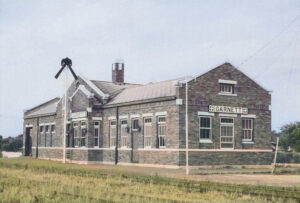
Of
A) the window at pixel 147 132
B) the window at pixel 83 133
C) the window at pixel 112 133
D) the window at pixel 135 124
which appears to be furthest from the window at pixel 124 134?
the window at pixel 83 133

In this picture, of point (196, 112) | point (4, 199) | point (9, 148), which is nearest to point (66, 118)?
point (196, 112)

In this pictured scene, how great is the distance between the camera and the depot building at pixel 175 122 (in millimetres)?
29109

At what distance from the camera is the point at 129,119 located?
33.3 meters

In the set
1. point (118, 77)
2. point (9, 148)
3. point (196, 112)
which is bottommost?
point (9, 148)

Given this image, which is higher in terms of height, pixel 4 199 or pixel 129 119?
pixel 129 119

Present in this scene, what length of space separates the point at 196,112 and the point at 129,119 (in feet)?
19.6

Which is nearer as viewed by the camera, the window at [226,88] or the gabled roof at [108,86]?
the window at [226,88]

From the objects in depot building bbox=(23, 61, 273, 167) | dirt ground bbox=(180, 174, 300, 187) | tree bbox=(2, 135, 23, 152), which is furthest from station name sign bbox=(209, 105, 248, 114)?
tree bbox=(2, 135, 23, 152)

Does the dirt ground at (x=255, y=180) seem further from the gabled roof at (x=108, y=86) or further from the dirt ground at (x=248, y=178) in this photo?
the gabled roof at (x=108, y=86)

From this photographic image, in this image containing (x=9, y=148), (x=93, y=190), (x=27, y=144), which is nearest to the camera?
(x=93, y=190)

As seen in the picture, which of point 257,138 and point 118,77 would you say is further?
point 118,77

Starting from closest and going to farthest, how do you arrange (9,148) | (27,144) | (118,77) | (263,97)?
(263,97), (118,77), (27,144), (9,148)

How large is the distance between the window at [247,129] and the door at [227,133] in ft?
3.85

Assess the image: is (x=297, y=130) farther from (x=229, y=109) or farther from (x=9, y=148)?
(x=9, y=148)
